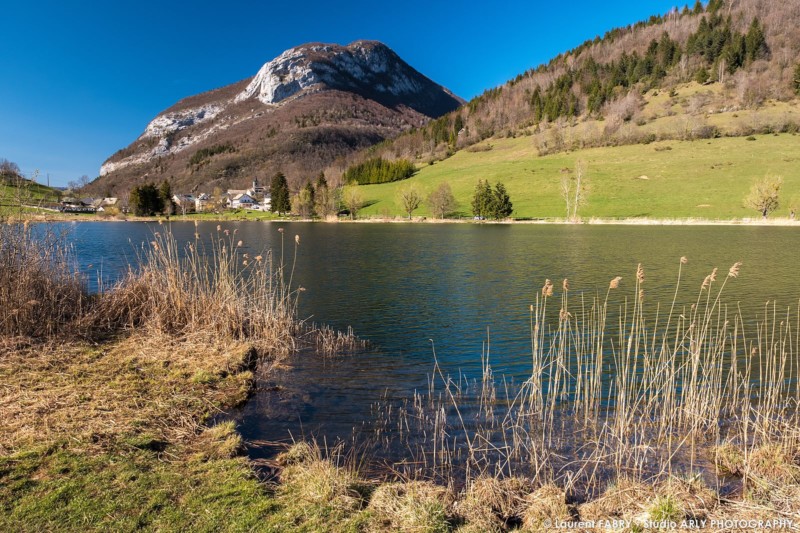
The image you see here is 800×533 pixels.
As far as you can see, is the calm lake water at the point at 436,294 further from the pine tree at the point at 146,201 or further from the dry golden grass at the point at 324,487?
the pine tree at the point at 146,201

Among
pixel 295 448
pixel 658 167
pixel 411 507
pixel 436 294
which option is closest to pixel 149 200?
pixel 436 294

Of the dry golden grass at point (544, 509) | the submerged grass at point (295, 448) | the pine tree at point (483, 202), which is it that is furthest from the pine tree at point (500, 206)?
the dry golden grass at point (544, 509)

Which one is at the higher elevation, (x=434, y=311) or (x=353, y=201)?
(x=353, y=201)

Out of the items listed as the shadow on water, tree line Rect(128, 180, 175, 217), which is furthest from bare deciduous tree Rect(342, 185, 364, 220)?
the shadow on water

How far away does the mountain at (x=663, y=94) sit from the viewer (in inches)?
4658

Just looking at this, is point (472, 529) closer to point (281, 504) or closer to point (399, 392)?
point (281, 504)

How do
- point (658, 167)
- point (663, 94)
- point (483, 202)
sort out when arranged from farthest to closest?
point (663, 94), point (658, 167), point (483, 202)

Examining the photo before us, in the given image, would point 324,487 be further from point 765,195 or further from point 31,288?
point 765,195

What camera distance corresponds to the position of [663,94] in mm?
145125

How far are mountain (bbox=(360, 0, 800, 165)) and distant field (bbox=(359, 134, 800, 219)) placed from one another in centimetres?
828

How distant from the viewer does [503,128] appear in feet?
548

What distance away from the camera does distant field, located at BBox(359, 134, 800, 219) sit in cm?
8056

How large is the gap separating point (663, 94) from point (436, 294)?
16115 cm

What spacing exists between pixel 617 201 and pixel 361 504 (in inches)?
3747
